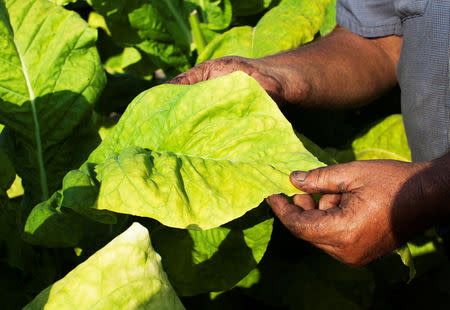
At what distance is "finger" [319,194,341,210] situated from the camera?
3.84ft

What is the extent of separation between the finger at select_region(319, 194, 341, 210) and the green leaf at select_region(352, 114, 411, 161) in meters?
0.83

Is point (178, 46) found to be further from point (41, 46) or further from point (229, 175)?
point (229, 175)

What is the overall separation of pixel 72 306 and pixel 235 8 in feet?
5.49

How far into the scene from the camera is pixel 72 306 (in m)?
0.74

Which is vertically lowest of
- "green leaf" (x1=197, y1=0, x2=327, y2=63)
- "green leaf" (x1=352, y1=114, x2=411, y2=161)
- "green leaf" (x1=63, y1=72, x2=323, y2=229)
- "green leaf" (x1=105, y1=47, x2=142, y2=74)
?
"green leaf" (x1=352, y1=114, x2=411, y2=161)

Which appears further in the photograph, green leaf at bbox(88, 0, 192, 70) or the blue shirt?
green leaf at bbox(88, 0, 192, 70)

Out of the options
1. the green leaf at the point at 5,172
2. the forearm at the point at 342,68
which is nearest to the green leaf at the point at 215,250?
the green leaf at the point at 5,172

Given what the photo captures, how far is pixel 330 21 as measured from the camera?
2035mm

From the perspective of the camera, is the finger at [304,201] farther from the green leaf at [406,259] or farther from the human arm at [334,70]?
the human arm at [334,70]

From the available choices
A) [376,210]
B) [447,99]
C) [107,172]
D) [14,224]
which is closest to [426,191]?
[376,210]

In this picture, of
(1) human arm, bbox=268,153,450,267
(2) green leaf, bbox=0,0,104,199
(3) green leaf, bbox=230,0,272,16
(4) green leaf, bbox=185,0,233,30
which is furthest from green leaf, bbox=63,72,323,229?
(3) green leaf, bbox=230,0,272,16

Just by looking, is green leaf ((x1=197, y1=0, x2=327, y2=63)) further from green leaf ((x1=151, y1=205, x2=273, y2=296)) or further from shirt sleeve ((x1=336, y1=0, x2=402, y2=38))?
green leaf ((x1=151, y1=205, x2=273, y2=296))

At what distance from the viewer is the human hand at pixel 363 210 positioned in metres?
1.07

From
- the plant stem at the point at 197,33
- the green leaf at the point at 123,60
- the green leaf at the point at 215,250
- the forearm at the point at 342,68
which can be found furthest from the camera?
the green leaf at the point at 123,60
